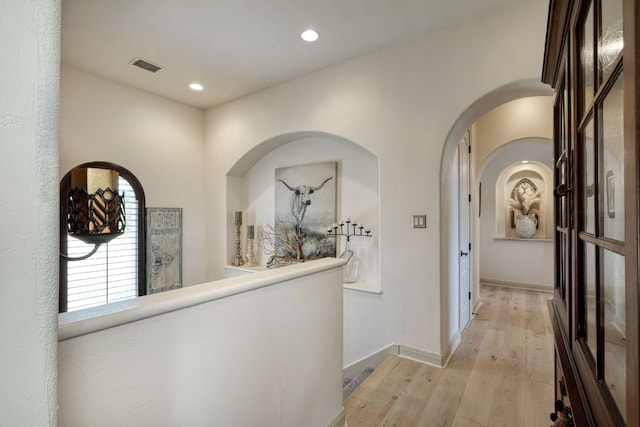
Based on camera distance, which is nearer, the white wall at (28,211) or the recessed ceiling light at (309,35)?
the white wall at (28,211)

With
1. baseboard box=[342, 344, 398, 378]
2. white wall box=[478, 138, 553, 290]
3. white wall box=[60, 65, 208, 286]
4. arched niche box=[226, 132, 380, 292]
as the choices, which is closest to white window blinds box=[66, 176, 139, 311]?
white wall box=[60, 65, 208, 286]

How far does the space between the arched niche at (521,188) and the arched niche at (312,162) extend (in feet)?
12.9

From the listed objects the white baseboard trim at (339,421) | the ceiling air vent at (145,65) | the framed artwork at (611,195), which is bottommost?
the white baseboard trim at (339,421)

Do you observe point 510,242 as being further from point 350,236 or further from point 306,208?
point 306,208

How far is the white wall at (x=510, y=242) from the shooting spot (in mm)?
5469

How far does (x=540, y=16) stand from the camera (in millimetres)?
2193

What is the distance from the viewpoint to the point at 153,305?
3.26 feet

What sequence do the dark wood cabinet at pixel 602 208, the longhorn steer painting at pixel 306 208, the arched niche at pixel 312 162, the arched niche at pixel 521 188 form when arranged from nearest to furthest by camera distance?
the dark wood cabinet at pixel 602 208
the arched niche at pixel 312 162
the longhorn steer painting at pixel 306 208
the arched niche at pixel 521 188

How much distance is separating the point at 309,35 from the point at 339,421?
3097 millimetres

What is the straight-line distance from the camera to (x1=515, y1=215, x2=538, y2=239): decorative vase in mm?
5746

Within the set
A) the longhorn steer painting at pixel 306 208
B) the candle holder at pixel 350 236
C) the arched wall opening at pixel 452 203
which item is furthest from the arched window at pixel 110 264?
the arched wall opening at pixel 452 203

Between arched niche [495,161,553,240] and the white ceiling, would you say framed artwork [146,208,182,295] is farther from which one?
arched niche [495,161,553,240]

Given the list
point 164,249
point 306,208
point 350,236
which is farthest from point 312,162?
point 164,249

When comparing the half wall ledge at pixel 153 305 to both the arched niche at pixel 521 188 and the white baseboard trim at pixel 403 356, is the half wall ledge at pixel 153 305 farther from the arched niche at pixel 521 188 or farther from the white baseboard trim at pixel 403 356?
the arched niche at pixel 521 188
